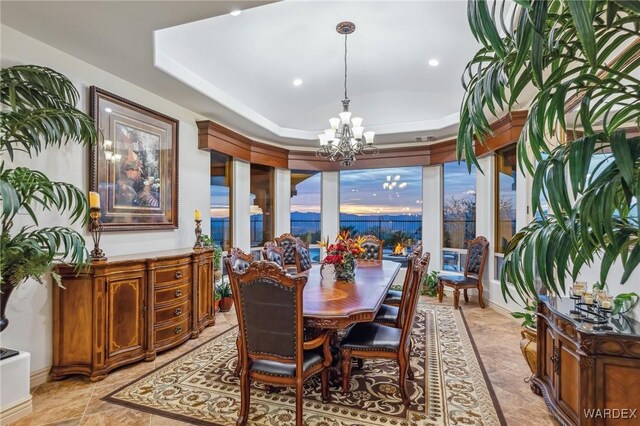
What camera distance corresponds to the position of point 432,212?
6.29m

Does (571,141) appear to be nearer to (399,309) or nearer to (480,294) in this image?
(399,309)

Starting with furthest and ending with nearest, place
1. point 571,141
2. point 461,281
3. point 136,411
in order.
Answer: point 461,281 < point 136,411 < point 571,141

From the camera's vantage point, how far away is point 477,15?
3.28ft

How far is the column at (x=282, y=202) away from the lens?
6543 millimetres

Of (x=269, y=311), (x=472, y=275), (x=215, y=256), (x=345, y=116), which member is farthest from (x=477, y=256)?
(x=269, y=311)

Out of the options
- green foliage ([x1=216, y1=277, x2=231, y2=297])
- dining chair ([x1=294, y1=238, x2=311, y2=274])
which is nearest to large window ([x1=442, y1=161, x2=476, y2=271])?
dining chair ([x1=294, y1=238, x2=311, y2=274])

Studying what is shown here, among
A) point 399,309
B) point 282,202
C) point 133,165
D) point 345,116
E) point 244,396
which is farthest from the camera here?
point 282,202

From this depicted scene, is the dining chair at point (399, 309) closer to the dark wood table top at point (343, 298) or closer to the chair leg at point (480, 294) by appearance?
the dark wood table top at point (343, 298)

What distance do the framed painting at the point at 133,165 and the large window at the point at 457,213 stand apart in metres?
4.76

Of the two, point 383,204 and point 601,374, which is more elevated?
point 383,204

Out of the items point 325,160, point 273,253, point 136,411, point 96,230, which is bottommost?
point 136,411

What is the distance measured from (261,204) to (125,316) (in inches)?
141

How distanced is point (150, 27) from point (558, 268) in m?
3.10

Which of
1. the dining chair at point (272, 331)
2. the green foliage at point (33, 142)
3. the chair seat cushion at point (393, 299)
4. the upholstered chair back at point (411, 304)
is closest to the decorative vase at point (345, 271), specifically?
the chair seat cushion at point (393, 299)
